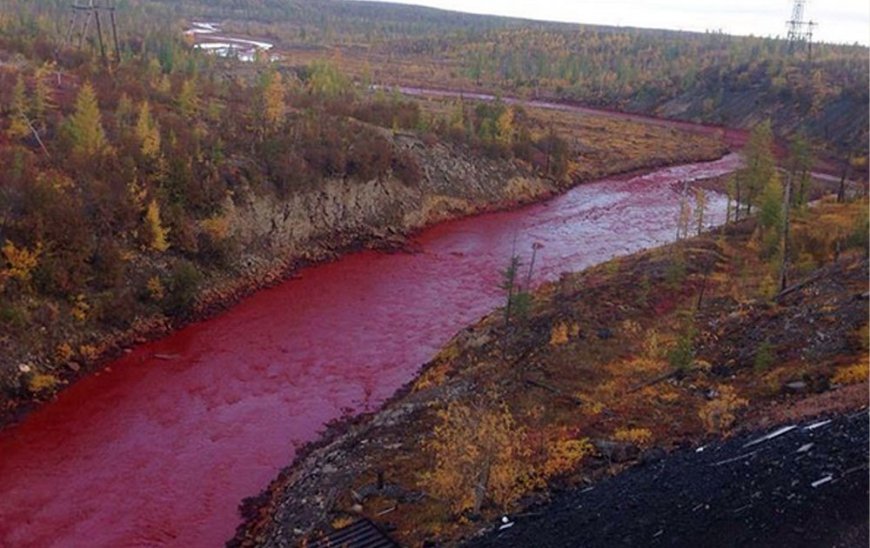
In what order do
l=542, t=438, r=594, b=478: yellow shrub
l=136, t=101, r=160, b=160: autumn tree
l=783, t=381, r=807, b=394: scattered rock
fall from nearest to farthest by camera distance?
l=542, t=438, r=594, b=478: yellow shrub < l=783, t=381, r=807, b=394: scattered rock < l=136, t=101, r=160, b=160: autumn tree

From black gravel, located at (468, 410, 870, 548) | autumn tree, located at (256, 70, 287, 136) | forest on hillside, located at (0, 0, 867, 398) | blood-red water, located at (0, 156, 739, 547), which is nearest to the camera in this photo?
black gravel, located at (468, 410, 870, 548)

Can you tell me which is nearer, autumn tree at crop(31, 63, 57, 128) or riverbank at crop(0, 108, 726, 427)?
riverbank at crop(0, 108, 726, 427)

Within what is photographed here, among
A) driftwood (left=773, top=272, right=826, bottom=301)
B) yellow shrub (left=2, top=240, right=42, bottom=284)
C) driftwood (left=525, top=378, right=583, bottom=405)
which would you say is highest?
yellow shrub (left=2, top=240, right=42, bottom=284)

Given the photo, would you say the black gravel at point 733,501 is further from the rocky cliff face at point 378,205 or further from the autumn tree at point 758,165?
the autumn tree at point 758,165

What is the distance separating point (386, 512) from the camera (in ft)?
66.9

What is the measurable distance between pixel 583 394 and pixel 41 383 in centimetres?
1902

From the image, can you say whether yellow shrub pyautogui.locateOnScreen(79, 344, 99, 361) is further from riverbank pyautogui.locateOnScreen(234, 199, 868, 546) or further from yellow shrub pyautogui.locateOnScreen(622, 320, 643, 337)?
yellow shrub pyautogui.locateOnScreen(622, 320, 643, 337)

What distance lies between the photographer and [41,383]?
92.1 feet

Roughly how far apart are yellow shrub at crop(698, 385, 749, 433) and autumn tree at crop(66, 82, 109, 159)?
29457mm

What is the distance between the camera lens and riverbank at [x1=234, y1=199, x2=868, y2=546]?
65.8 ft

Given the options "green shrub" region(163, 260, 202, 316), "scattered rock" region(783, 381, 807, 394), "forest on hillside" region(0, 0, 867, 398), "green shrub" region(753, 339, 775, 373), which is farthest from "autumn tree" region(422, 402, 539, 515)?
"green shrub" region(163, 260, 202, 316)

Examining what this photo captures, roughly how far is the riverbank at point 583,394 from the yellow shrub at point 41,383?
408 inches

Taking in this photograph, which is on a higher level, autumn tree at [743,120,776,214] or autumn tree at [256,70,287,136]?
autumn tree at [256,70,287,136]

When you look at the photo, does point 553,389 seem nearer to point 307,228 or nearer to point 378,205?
point 307,228
